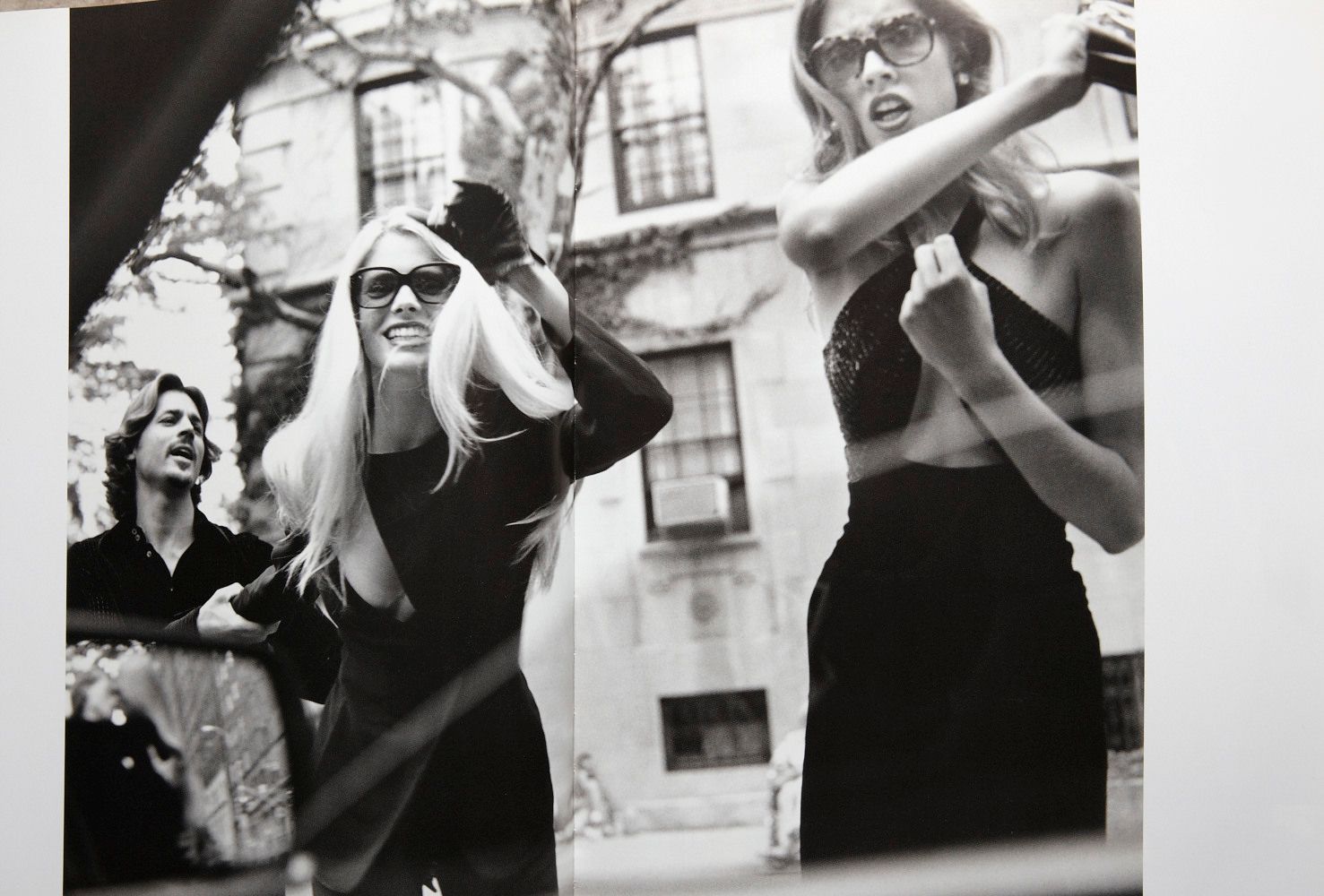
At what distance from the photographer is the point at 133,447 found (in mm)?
2648

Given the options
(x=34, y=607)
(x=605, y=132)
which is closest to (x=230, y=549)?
(x=34, y=607)

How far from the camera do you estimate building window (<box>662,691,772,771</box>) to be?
8.13ft

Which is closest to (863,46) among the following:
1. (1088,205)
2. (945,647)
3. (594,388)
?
(1088,205)

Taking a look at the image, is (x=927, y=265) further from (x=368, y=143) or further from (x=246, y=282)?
(x=246, y=282)

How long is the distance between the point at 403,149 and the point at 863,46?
1155mm

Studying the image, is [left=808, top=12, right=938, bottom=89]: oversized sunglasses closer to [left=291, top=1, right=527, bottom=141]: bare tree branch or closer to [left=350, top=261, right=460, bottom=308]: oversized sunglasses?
[left=291, top=1, right=527, bottom=141]: bare tree branch

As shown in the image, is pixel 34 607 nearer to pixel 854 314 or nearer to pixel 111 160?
pixel 111 160

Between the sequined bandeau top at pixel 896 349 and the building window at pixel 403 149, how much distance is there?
1.06m

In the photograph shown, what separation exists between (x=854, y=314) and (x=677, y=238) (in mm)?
465

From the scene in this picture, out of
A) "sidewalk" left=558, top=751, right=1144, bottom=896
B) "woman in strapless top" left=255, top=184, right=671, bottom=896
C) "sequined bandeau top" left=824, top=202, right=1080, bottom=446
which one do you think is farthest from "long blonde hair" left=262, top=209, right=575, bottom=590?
"sidewalk" left=558, top=751, right=1144, bottom=896

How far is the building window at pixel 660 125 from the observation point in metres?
2.60

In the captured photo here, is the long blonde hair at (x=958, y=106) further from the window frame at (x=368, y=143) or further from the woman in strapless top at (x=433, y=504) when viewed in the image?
the window frame at (x=368, y=143)

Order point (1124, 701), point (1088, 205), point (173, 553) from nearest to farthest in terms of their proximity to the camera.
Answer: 1. point (1124, 701)
2. point (1088, 205)
3. point (173, 553)

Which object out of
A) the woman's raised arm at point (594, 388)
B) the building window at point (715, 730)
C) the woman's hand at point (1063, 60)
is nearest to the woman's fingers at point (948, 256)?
the woman's hand at point (1063, 60)
